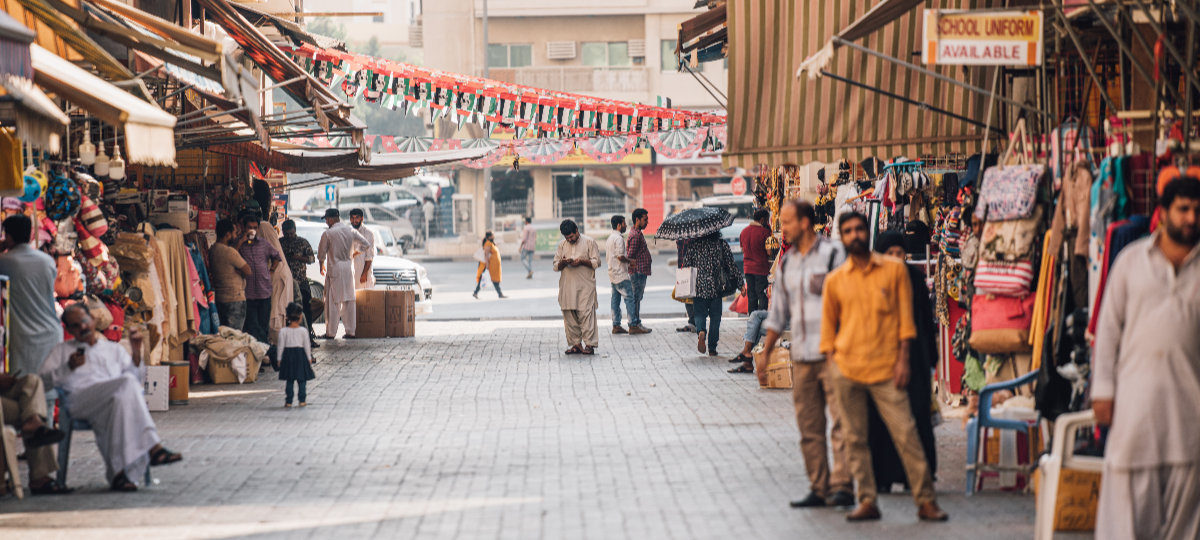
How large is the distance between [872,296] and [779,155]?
4340 millimetres

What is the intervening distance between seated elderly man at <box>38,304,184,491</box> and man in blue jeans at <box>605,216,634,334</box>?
34.6ft

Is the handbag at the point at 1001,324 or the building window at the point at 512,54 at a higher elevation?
the building window at the point at 512,54

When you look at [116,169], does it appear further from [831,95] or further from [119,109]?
[831,95]

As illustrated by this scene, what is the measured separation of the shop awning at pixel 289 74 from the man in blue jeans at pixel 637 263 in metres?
4.96

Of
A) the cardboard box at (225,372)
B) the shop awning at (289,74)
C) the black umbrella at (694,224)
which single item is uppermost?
the shop awning at (289,74)

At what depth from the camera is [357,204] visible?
A: 50.9m

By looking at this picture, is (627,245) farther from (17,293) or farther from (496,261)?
(17,293)

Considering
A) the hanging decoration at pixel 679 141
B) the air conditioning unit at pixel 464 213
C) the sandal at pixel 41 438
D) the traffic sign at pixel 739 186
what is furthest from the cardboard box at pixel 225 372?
the air conditioning unit at pixel 464 213

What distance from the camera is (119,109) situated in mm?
8086

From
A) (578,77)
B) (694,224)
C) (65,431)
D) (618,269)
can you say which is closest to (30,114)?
(65,431)

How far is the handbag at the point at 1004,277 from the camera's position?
7766 mm

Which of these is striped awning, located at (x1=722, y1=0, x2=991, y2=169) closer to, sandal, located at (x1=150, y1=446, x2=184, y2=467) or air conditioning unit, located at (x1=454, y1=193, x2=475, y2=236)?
sandal, located at (x1=150, y1=446, x2=184, y2=467)

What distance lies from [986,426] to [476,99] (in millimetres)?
11379

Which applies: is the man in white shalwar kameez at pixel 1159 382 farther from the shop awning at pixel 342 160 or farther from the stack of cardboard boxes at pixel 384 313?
the stack of cardboard boxes at pixel 384 313
